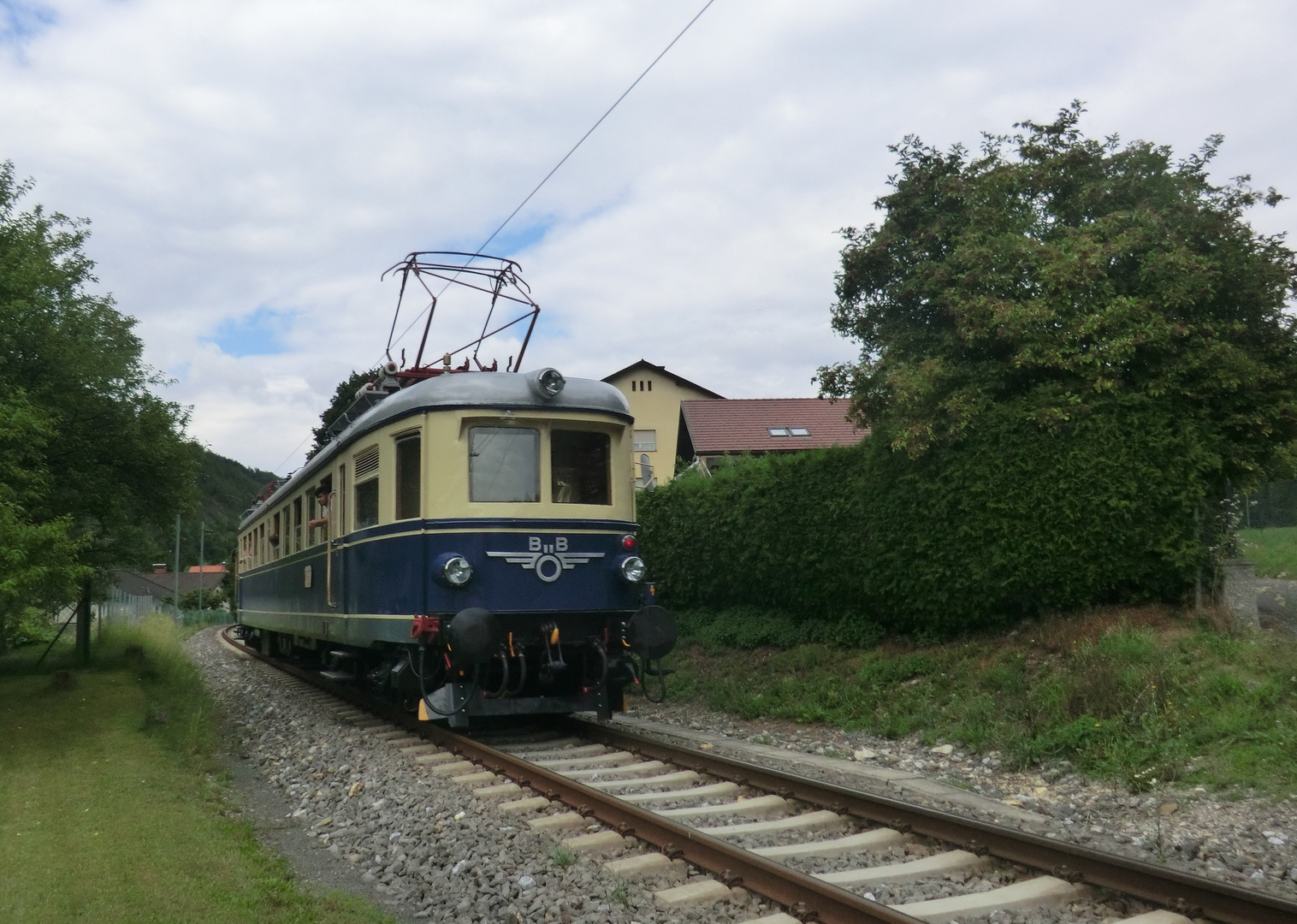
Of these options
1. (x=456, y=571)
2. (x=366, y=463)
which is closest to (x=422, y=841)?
(x=456, y=571)

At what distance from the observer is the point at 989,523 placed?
10.5 m

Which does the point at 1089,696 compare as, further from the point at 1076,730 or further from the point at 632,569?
the point at 632,569

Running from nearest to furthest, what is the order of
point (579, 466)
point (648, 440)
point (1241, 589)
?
point (579, 466) → point (1241, 589) → point (648, 440)

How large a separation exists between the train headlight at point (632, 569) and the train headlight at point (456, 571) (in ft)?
4.61

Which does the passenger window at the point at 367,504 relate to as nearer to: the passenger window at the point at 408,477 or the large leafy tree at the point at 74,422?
the passenger window at the point at 408,477

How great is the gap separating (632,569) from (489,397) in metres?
1.91

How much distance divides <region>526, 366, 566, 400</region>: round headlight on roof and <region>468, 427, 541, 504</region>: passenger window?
1.12 ft

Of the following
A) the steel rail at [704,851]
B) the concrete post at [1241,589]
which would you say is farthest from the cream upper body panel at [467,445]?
the concrete post at [1241,589]

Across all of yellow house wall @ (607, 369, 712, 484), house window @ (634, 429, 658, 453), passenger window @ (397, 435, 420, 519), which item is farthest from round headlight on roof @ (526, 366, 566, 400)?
yellow house wall @ (607, 369, 712, 484)

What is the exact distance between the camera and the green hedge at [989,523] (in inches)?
388

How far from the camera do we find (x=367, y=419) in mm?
9906

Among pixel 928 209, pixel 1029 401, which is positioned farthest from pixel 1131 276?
pixel 928 209

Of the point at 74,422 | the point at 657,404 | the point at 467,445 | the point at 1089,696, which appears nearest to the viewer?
the point at 1089,696

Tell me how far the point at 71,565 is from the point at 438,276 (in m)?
4.46
